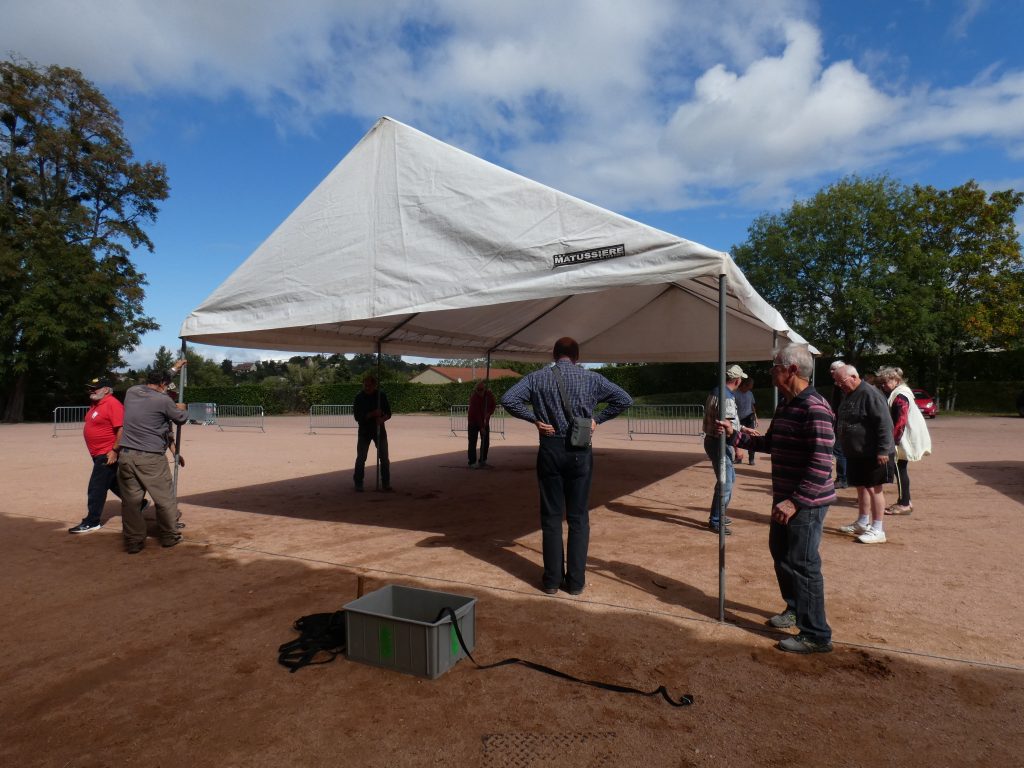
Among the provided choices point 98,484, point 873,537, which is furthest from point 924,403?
point 98,484

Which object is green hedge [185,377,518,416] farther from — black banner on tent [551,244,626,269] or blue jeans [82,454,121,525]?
black banner on tent [551,244,626,269]

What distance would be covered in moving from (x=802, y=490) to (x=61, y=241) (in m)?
36.6

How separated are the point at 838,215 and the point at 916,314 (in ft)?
26.4

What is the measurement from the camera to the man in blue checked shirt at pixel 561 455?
432 cm

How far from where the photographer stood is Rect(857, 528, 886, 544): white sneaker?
5.77 meters

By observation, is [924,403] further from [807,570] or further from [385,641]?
[385,641]

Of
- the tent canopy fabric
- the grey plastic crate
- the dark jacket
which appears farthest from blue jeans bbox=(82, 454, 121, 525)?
the dark jacket

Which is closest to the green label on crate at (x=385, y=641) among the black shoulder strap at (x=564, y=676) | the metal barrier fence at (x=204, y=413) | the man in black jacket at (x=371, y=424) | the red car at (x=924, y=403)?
the black shoulder strap at (x=564, y=676)

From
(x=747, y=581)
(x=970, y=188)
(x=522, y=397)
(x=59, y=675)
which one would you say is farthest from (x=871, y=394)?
(x=970, y=188)

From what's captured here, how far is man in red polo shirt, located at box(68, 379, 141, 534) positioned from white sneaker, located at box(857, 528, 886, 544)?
7.30 meters

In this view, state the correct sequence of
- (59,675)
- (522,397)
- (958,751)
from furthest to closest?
1. (522,397)
2. (59,675)
3. (958,751)

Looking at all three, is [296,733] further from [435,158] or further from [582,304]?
[582,304]

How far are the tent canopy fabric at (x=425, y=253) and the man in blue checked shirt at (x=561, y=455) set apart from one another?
70 cm

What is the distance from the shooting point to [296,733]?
273 cm
